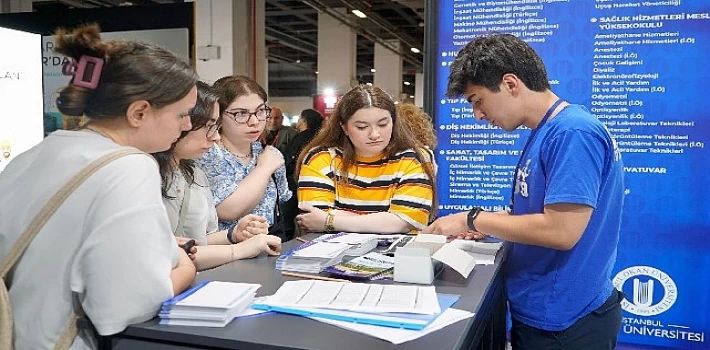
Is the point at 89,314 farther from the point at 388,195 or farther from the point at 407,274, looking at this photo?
the point at 388,195

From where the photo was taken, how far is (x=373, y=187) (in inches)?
91.0

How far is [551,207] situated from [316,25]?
11.9 m

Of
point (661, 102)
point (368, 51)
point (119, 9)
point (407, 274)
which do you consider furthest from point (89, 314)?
point (368, 51)

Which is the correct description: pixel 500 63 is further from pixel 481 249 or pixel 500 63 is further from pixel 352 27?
pixel 352 27

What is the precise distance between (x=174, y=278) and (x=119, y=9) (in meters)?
5.89

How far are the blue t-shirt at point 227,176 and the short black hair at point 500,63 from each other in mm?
987

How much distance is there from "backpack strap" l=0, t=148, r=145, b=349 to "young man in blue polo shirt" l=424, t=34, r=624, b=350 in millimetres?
957

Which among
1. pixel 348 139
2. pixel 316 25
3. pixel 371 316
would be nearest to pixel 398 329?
pixel 371 316

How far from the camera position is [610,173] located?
1.50 meters

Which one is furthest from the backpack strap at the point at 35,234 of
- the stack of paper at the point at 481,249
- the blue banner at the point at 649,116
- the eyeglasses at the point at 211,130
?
the blue banner at the point at 649,116

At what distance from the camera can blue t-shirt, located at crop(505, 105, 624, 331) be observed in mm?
1431

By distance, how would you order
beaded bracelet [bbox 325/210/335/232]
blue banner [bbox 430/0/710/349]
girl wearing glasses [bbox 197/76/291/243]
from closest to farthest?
1. girl wearing glasses [bbox 197/76/291/243]
2. beaded bracelet [bbox 325/210/335/232]
3. blue banner [bbox 430/0/710/349]

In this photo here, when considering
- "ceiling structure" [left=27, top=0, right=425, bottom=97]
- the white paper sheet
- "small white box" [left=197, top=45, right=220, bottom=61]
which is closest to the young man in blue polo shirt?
the white paper sheet

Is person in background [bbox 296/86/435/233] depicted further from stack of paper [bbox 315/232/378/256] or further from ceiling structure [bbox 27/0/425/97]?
ceiling structure [bbox 27/0/425/97]
